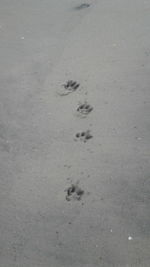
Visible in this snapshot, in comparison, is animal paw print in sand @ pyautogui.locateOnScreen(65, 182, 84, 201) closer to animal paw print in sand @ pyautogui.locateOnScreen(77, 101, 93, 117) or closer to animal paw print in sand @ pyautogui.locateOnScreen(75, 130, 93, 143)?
animal paw print in sand @ pyautogui.locateOnScreen(75, 130, 93, 143)

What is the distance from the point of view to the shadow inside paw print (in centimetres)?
399

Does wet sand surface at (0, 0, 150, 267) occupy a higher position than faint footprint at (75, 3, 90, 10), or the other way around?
faint footprint at (75, 3, 90, 10)

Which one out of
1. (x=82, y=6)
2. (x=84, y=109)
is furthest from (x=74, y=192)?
(x=82, y=6)

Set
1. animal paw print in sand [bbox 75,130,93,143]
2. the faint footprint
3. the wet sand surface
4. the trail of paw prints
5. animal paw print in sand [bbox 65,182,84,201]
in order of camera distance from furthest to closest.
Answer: the faint footprint → the trail of paw prints → animal paw print in sand [bbox 75,130,93,143] → animal paw print in sand [bbox 65,182,84,201] → the wet sand surface

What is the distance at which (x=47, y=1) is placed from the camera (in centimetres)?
598

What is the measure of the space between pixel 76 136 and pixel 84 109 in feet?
1.40

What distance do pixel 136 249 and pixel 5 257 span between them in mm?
1077

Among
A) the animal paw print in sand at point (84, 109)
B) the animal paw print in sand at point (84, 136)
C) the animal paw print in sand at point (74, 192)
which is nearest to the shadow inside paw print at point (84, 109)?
the animal paw print in sand at point (84, 109)

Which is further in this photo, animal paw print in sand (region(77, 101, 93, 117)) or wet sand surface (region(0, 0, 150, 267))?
animal paw print in sand (region(77, 101, 93, 117))

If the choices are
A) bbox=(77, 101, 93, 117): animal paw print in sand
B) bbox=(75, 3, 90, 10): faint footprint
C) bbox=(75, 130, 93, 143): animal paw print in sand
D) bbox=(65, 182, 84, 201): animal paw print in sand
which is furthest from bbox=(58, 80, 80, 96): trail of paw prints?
bbox=(75, 3, 90, 10): faint footprint

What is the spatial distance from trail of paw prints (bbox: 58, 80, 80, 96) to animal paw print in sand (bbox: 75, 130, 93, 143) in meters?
0.72

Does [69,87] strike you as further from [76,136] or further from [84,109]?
[76,136]

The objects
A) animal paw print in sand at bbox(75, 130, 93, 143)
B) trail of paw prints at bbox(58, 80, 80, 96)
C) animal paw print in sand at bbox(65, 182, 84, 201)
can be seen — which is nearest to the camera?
animal paw print in sand at bbox(65, 182, 84, 201)

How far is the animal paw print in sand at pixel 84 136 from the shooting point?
369 centimetres
